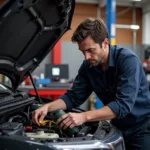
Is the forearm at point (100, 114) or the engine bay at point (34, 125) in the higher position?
the forearm at point (100, 114)

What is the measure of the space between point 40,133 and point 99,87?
22.3 inches

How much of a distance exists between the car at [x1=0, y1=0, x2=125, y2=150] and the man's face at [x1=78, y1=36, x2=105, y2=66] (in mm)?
267

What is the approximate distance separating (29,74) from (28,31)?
500mm

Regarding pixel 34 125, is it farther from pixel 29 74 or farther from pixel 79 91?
pixel 29 74

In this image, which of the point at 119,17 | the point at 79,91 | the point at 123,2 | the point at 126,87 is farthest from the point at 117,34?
the point at 126,87

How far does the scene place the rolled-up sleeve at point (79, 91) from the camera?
7.25 feet

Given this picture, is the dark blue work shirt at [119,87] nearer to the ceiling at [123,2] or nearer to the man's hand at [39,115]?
the man's hand at [39,115]

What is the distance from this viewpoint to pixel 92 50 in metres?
1.84

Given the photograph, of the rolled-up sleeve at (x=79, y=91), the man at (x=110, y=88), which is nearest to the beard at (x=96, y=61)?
the man at (x=110, y=88)

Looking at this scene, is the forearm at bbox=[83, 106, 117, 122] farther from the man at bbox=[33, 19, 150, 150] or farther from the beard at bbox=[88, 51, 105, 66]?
the beard at bbox=[88, 51, 105, 66]

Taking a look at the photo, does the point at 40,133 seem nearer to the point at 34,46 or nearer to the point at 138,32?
the point at 34,46

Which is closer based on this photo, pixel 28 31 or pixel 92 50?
pixel 92 50

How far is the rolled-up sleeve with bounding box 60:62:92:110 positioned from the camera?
2211mm

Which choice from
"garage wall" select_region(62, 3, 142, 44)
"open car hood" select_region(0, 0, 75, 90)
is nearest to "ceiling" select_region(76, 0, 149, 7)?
"garage wall" select_region(62, 3, 142, 44)
